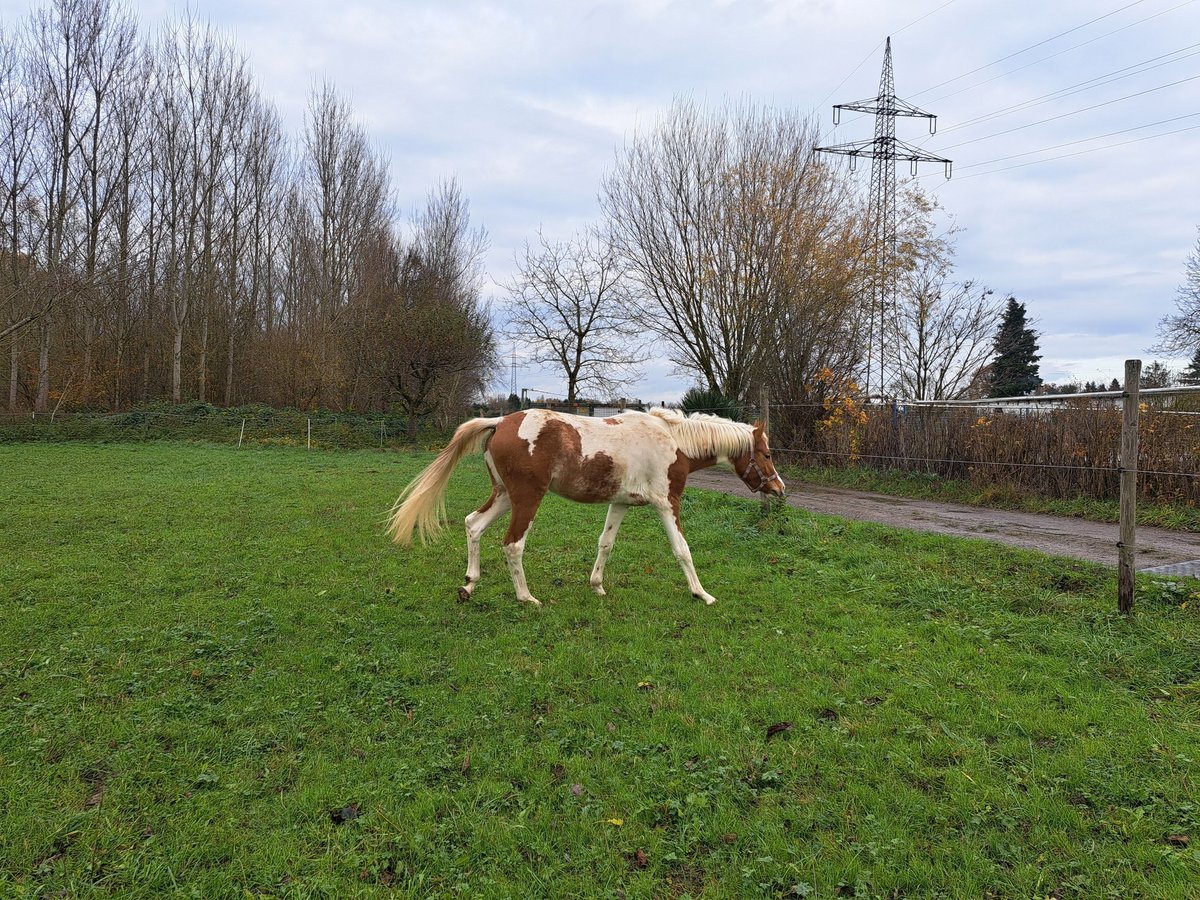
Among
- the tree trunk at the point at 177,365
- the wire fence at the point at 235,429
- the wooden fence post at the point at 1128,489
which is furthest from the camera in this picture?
the tree trunk at the point at 177,365

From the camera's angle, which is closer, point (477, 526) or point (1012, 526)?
point (477, 526)

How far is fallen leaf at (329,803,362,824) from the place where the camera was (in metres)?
2.31

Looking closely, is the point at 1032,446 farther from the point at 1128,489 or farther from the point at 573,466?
the point at 573,466

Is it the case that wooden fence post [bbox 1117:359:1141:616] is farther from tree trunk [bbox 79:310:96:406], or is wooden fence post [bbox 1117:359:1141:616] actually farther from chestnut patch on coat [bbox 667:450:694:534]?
tree trunk [bbox 79:310:96:406]

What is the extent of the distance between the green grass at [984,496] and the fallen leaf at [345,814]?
308 inches

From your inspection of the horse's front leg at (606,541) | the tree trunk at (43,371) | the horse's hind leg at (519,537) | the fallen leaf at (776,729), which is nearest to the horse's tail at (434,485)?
the horse's hind leg at (519,537)

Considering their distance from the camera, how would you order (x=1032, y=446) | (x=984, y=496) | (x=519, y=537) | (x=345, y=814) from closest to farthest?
(x=345, y=814) → (x=519, y=537) → (x=1032, y=446) → (x=984, y=496)

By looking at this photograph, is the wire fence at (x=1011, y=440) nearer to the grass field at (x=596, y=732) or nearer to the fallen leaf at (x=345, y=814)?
the grass field at (x=596, y=732)

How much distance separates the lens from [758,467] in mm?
6047

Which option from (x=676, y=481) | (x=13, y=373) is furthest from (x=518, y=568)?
(x=13, y=373)

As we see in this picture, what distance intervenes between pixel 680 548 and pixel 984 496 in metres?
7.30

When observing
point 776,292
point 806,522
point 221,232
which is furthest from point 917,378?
point 221,232

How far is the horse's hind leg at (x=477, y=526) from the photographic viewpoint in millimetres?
5078

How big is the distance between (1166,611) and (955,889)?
3.72m
